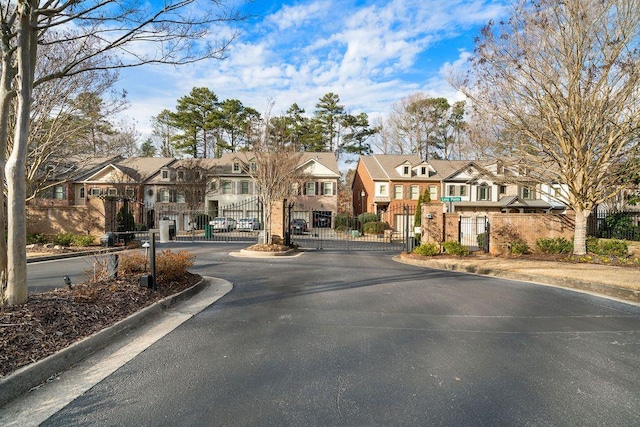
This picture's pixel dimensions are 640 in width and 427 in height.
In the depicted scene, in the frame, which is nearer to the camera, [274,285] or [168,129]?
[274,285]

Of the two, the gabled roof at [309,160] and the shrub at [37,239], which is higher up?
the gabled roof at [309,160]

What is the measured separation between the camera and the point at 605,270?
10250 millimetres

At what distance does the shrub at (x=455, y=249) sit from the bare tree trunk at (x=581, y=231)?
158 inches

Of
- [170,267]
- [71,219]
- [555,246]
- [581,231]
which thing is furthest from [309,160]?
[170,267]

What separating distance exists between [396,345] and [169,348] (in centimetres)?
280

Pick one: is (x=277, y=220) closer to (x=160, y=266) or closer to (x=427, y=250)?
(x=427, y=250)

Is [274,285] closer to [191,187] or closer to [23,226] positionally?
[23,226]

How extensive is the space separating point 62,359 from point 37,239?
1519 cm

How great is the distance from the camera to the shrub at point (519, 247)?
556 inches

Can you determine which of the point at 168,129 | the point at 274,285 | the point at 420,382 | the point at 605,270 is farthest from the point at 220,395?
the point at 168,129

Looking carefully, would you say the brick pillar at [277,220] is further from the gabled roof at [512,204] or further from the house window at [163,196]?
the house window at [163,196]

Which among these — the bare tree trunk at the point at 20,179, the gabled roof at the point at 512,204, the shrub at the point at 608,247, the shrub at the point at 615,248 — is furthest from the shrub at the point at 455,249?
the gabled roof at the point at 512,204

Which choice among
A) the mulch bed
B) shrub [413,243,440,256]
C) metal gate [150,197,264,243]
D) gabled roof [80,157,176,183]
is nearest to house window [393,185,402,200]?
metal gate [150,197,264,243]

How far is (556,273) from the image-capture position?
9773 mm
